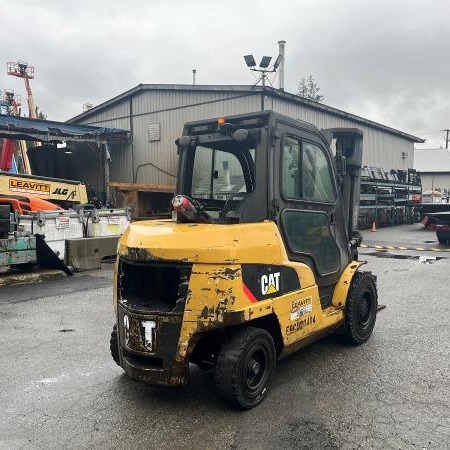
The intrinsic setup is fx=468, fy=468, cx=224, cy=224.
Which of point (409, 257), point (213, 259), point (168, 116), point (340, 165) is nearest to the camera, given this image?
point (213, 259)

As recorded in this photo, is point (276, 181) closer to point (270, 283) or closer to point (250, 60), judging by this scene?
point (270, 283)

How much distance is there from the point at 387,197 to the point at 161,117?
41.1ft

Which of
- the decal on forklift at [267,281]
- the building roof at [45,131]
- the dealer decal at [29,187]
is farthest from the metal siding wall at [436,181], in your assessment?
the decal on forklift at [267,281]

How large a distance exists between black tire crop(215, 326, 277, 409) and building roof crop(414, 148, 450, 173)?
2200 inches

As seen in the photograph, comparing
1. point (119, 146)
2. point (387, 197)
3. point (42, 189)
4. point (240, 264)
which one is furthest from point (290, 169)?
point (387, 197)

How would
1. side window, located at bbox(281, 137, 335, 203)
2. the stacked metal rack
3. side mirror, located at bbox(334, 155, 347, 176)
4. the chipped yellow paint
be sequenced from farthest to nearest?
the stacked metal rack, side mirror, located at bbox(334, 155, 347, 176), side window, located at bbox(281, 137, 335, 203), the chipped yellow paint

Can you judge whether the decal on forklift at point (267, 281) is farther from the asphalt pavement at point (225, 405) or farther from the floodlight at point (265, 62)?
the floodlight at point (265, 62)

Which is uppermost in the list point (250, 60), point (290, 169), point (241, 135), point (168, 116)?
point (250, 60)

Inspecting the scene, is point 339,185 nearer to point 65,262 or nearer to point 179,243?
point 179,243

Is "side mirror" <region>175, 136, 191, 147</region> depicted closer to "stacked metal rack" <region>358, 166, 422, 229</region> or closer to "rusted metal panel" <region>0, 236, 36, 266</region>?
"rusted metal panel" <region>0, 236, 36, 266</region>

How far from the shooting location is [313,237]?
4.49 meters

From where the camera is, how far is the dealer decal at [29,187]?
12398 mm

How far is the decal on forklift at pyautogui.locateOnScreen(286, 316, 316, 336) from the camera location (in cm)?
403

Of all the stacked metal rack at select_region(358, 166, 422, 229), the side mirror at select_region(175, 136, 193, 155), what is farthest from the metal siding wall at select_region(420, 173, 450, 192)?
the side mirror at select_region(175, 136, 193, 155)
